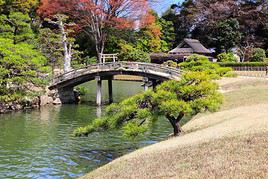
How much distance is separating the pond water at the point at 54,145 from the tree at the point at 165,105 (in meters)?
1.38

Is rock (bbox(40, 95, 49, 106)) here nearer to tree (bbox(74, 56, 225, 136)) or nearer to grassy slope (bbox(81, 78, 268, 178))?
tree (bbox(74, 56, 225, 136))

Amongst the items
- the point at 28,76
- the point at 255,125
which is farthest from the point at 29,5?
the point at 255,125

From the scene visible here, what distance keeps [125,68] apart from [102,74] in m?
2.45

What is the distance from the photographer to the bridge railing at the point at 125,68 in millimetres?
31125

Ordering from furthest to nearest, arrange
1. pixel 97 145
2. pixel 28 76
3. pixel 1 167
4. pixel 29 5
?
pixel 29 5 < pixel 28 76 < pixel 97 145 < pixel 1 167

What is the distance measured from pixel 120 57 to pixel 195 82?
35.9 m

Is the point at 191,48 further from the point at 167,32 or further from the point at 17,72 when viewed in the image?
the point at 17,72

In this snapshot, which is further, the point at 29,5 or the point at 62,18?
the point at 29,5

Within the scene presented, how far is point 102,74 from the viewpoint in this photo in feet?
112

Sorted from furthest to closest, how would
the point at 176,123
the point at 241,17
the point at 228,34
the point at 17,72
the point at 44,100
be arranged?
the point at 241,17
the point at 228,34
the point at 44,100
the point at 17,72
the point at 176,123

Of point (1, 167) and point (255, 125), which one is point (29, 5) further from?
point (255, 125)

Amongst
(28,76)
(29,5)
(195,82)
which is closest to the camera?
(195,82)

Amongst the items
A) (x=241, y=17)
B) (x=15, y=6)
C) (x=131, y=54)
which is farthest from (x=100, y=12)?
(x=241, y=17)

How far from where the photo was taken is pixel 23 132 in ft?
70.6
